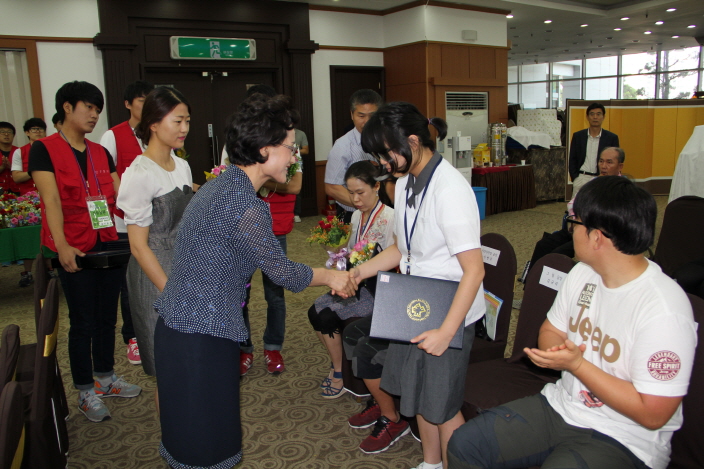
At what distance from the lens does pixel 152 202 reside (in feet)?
7.35

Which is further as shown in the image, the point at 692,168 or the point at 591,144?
the point at 591,144

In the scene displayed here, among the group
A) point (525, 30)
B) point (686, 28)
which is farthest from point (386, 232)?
point (686, 28)

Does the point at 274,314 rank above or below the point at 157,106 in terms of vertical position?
below

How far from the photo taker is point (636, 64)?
1788 centimetres

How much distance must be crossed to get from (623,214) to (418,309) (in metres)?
0.71

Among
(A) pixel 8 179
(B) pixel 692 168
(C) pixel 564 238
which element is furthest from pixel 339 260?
(A) pixel 8 179

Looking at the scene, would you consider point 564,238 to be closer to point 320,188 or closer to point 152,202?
point 152,202

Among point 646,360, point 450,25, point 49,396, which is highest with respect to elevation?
point 450,25

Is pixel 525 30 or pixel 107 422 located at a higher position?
pixel 525 30

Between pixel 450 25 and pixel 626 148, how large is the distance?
4443 mm

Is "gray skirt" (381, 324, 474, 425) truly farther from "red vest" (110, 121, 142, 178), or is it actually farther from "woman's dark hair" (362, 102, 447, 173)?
"red vest" (110, 121, 142, 178)

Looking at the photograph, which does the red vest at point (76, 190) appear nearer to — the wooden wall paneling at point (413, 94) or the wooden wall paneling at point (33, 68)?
the wooden wall paneling at point (33, 68)

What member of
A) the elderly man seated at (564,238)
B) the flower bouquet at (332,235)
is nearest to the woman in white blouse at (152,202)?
the flower bouquet at (332,235)

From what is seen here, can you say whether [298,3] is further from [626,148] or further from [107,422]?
[107,422]
